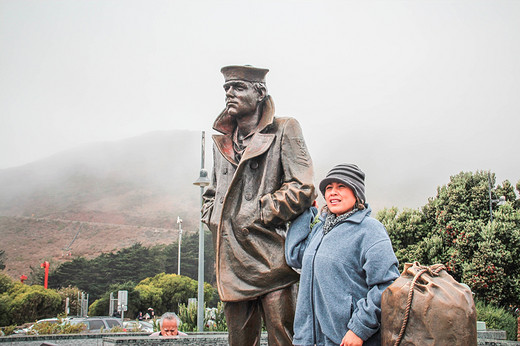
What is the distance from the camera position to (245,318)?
378 cm

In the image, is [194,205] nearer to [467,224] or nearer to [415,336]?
[467,224]

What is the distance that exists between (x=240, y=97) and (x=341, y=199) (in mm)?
1311

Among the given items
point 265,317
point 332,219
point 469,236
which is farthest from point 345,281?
point 469,236

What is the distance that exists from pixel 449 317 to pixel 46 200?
148m

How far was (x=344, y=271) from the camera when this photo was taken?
2.92 meters

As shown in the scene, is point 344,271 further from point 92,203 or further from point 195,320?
point 92,203

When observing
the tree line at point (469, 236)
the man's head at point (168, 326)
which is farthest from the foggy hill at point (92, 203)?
the man's head at point (168, 326)

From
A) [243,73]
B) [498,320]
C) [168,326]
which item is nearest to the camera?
[243,73]

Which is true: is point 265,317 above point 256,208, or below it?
below

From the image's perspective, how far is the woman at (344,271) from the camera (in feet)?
9.02

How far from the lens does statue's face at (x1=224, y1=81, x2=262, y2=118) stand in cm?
401

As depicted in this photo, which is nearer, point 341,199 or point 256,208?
point 341,199

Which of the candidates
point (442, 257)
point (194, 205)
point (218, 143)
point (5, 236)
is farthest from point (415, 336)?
point (194, 205)

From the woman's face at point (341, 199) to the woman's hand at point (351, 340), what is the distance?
0.78 metres
